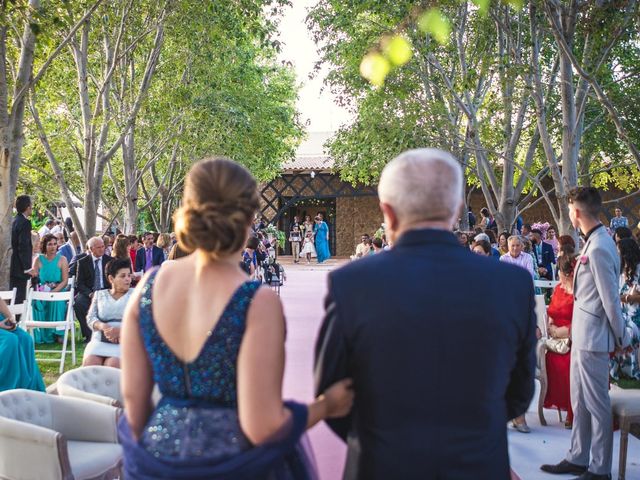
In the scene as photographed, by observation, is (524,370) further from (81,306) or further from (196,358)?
(81,306)

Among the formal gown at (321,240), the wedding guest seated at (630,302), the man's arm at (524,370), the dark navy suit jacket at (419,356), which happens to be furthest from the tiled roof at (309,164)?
the dark navy suit jacket at (419,356)

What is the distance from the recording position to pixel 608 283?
4.46 metres

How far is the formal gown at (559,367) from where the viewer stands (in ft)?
20.7

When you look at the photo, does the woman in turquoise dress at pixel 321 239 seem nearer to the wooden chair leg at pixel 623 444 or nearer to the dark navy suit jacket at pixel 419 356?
the wooden chair leg at pixel 623 444

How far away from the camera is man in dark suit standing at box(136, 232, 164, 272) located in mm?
14580

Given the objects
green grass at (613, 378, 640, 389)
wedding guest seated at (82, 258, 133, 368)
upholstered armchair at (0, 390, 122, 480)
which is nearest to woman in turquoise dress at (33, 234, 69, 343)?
wedding guest seated at (82, 258, 133, 368)

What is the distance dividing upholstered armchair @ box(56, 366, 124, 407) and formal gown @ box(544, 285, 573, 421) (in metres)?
3.64

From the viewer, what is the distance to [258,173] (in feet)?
97.4

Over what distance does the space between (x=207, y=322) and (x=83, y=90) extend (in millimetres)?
12431

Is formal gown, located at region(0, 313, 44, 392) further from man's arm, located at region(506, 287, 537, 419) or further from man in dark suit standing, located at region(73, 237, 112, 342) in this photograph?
man's arm, located at region(506, 287, 537, 419)

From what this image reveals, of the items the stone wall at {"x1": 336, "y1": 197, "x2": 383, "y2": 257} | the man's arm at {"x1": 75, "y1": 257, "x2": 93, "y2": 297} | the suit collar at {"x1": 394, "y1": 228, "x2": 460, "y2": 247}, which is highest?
the stone wall at {"x1": 336, "y1": 197, "x2": 383, "y2": 257}

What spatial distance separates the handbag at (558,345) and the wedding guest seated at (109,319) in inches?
147

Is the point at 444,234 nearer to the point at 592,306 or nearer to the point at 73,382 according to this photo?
the point at 592,306

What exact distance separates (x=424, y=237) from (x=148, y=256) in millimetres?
13070
